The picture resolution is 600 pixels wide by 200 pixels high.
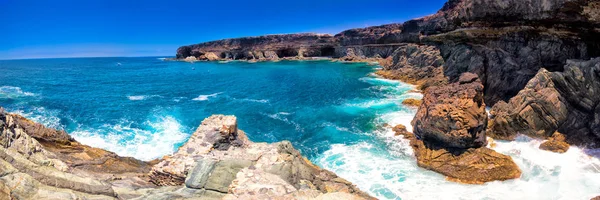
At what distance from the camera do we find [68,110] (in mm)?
33812

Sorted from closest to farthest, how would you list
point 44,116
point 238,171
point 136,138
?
point 238,171, point 136,138, point 44,116

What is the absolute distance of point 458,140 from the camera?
19.2m

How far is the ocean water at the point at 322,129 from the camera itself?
16.3 metres

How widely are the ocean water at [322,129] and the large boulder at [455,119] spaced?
1.90 metres

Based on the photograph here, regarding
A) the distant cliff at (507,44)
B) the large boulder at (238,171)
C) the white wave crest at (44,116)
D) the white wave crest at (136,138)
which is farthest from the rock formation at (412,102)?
the white wave crest at (44,116)

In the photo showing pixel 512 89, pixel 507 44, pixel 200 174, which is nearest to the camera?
pixel 200 174

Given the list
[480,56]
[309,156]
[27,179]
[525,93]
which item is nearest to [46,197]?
[27,179]

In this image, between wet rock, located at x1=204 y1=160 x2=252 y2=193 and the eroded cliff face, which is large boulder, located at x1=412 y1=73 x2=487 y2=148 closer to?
the eroded cliff face

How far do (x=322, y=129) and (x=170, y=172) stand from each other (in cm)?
1732

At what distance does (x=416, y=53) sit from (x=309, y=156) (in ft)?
139

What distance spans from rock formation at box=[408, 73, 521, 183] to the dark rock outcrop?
8.30 feet

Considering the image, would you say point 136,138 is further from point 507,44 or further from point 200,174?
point 507,44

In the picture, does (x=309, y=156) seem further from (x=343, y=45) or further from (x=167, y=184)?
(x=343, y=45)

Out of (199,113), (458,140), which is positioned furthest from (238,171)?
(199,113)
